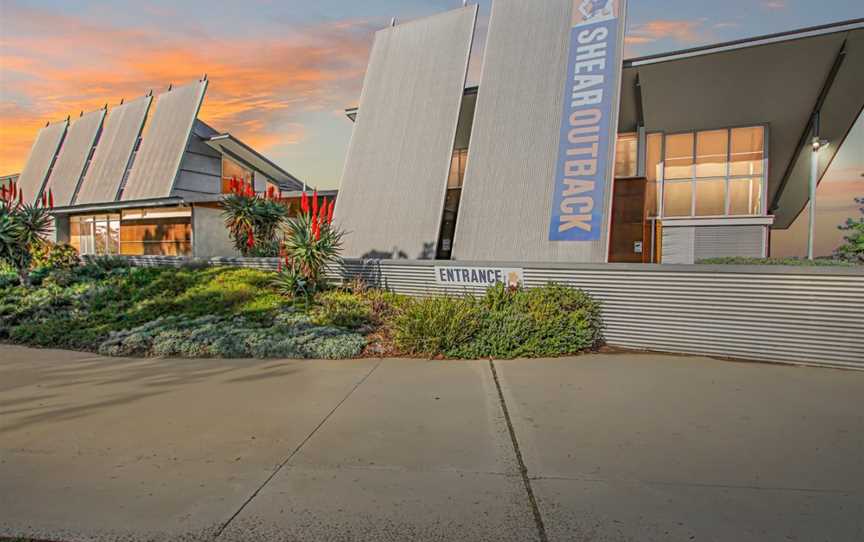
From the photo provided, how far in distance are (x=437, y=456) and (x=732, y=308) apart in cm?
509

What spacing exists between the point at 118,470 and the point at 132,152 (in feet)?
78.6

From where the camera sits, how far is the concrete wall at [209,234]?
20.5 m

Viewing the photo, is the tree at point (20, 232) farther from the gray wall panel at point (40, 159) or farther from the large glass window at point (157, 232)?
the gray wall panel at point (40, 159)

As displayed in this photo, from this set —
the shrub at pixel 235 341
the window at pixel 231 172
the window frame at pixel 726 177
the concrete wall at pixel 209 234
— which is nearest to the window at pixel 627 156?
the window frame at pixel 726 177

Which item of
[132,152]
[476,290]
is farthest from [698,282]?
[132,152]

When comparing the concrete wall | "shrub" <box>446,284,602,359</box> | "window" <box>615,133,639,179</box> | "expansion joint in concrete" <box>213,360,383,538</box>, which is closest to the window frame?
"window" <box>615,133,639,179</box>

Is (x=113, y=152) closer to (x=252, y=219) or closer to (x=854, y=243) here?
(x=252, y=219)

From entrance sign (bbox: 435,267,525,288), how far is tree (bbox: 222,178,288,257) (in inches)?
224

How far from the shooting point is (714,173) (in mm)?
15336

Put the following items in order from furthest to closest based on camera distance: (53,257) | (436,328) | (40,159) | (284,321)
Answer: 1. (40,159)
2. (53,257)
3. (284,321)
4. (436,328)

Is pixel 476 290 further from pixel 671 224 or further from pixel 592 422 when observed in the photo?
pixel 671 224

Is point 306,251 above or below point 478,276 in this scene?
above

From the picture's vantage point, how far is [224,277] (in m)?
10.9

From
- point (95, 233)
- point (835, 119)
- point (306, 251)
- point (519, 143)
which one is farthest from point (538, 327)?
point (95, 233)
